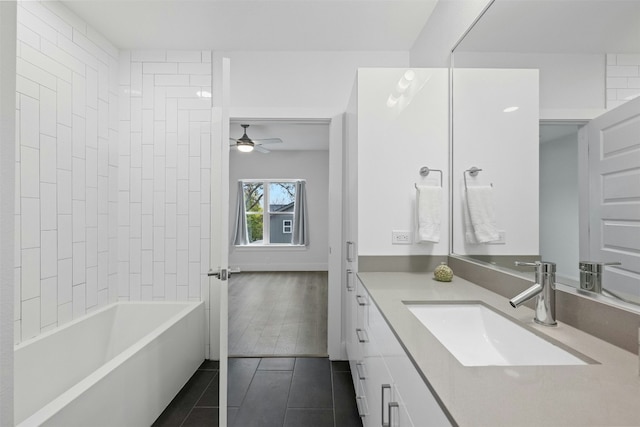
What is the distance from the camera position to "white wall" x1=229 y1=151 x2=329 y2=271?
682cm

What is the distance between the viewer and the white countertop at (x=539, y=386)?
1.82 ft

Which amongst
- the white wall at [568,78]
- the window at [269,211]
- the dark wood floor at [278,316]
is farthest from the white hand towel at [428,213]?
the window at [269,211]

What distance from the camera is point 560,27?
1.13 m

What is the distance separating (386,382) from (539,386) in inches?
20.8

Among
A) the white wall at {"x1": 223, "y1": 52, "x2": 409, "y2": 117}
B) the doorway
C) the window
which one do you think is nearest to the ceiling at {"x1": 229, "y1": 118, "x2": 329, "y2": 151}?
the doorway

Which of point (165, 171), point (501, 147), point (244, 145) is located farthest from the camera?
point (244, 145)

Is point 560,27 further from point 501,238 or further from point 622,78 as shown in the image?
point 501,238

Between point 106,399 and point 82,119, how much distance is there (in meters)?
1.81

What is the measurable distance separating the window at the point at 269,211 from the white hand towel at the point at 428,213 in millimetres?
5257

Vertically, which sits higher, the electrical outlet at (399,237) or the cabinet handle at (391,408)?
the electrical outlet at (399,237)

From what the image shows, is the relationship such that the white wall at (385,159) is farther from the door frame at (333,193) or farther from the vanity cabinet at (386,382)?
the door frame at (333,193)

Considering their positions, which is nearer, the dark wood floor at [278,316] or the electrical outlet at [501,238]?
the electrical outlet at [501,238]

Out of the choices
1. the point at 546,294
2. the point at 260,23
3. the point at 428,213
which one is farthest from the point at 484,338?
the point at 260,23

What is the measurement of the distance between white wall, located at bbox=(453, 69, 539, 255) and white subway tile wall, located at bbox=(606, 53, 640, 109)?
0.30 metres
